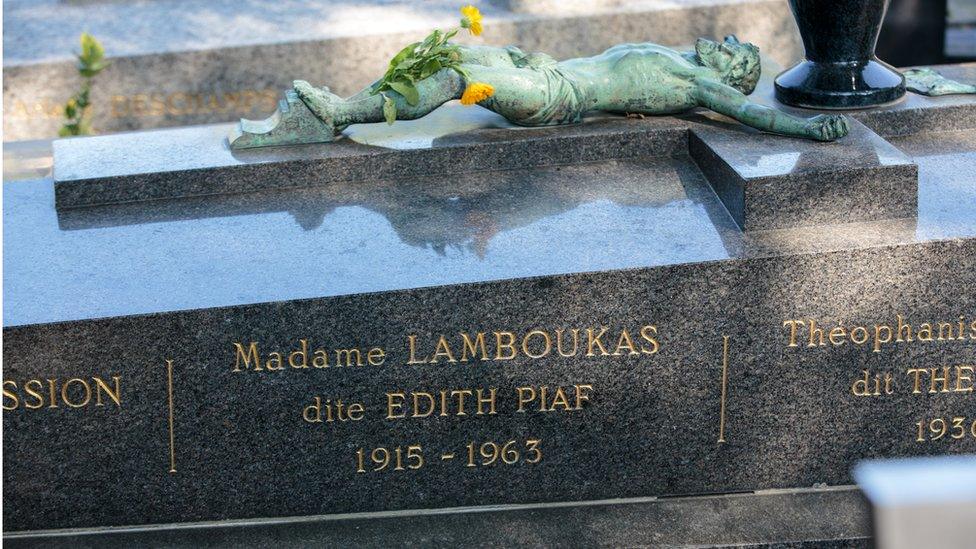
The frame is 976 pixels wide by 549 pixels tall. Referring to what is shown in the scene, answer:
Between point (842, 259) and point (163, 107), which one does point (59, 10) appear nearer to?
point (163, 107)

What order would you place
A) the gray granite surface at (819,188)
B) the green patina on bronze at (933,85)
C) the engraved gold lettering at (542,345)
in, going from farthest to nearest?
the green patina on bronze at (933,85), the gray granite surface at (819,188), the engraved gold lettering at (542,345)

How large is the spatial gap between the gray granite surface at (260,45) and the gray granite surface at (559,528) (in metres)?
4.11

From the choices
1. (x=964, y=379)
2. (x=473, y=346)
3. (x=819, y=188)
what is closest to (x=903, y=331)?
(x=964, y=379)

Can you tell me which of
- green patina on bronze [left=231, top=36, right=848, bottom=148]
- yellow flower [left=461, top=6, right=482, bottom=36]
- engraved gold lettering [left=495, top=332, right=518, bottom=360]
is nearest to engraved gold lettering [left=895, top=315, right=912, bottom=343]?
green patina on bronze [left=231, top=36, right=848, bottom=148]

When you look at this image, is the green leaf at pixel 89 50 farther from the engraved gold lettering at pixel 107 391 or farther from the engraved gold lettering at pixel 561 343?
the engraved gold lettering at pixel 561 343

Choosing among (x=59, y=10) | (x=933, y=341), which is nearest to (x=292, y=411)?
(x=933, y=341)

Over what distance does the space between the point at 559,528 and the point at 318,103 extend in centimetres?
175

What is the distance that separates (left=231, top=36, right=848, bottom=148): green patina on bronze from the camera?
446 cm

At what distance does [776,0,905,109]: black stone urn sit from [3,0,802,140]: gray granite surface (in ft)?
9.76

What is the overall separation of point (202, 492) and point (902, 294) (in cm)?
223

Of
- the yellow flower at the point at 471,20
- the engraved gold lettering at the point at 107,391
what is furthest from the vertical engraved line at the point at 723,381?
the engraved gold lettering at the point at 107,391

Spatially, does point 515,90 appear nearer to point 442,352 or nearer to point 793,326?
point 442,352

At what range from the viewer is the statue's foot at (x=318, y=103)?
454 centimetres

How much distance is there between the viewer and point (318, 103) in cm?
454
